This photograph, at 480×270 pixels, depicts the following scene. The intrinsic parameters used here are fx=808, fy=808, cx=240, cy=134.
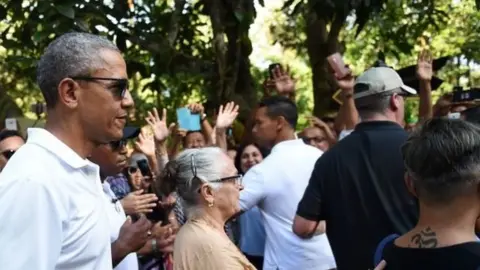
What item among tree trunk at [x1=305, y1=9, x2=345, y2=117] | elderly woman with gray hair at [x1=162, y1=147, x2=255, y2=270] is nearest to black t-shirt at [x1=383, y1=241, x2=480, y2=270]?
elderly woman with gray hair at [x1=162, y1=147, x2=255, y2=270]

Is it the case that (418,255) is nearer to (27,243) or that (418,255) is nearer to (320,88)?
(27,243)

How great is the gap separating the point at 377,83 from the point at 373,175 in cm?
49

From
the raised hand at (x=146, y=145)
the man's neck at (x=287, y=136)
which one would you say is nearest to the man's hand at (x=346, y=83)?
the man's neck at (x=287, y=136)

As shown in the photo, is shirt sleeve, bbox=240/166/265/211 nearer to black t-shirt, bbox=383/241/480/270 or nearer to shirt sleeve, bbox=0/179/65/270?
black t-shirt, bbox=383/241/480/270

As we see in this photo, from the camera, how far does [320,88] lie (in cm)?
1012

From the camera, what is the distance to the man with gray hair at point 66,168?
83.4 inches

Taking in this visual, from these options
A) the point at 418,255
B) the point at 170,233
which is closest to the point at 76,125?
the point at 418,255

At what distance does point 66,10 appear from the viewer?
5.44 metres

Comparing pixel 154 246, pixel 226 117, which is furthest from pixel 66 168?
pixel 226 117

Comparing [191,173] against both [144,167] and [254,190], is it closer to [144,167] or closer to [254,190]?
[254,190]

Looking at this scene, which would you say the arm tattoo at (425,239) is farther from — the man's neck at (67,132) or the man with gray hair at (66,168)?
the man's neck at (67,132)

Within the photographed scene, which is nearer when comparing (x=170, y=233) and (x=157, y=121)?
(x=170, y=233)

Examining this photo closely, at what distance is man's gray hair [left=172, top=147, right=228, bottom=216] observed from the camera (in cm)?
354

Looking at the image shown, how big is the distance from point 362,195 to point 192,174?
0.95m
